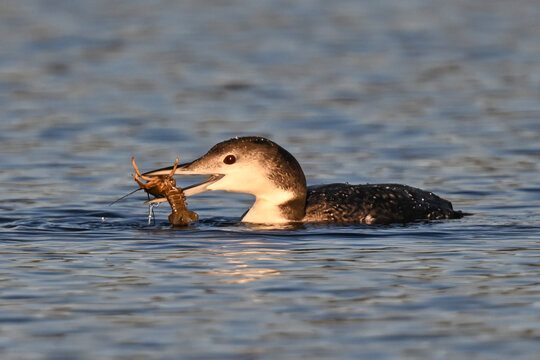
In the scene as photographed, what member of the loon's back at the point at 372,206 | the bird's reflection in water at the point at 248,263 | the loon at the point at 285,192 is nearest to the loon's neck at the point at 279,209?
the loon at the point at 285,192

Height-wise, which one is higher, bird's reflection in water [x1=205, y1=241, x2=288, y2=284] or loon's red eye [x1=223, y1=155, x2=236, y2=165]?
loon's red eye [x1=223, y1=155, x2=236, y2=165]

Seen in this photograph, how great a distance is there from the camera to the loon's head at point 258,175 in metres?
9.80

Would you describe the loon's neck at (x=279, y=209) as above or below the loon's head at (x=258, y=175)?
below

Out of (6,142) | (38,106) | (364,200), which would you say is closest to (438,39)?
(38,106)

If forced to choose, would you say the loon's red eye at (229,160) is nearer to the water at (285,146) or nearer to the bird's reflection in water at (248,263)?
Result: the water at (285,146)

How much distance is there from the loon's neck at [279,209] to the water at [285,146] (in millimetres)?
174

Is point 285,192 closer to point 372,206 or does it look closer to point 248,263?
point 372,206

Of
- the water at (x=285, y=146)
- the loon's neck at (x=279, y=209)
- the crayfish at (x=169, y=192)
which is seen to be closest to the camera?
the water at (x=285, y=146)

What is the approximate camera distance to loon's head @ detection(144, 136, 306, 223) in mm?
9805

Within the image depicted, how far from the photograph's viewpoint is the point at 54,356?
6.13 meters

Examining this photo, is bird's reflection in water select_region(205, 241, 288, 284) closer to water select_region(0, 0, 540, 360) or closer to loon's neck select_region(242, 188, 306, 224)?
water select_region(0, 0, 540, 360)

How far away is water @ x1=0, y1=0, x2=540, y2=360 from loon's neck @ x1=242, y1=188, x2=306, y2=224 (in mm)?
174

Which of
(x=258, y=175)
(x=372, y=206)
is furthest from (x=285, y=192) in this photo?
(x=372, y=206)

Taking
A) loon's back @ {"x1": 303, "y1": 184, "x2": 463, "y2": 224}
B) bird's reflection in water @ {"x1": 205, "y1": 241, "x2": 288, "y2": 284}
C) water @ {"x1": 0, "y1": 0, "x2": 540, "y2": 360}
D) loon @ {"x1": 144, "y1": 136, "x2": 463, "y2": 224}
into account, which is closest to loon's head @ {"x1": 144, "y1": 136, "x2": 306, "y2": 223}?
loon @ {"x1": 144, "y1": 136, "x2": 463, "y2": 224}
